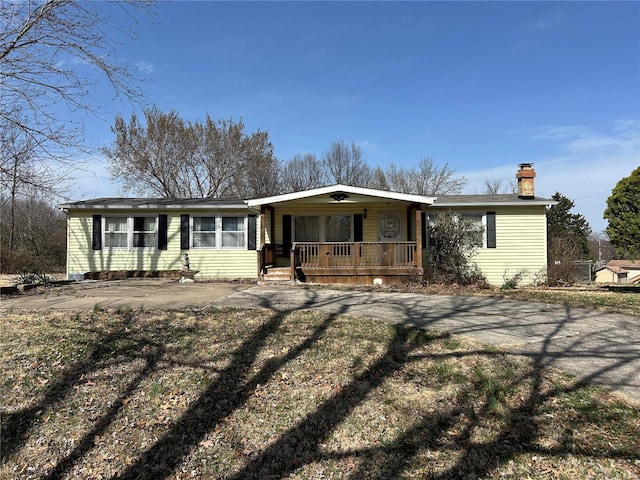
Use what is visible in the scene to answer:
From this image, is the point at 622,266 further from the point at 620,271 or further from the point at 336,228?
the point at 336,228

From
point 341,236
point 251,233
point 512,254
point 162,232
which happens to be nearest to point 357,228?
point 341,236

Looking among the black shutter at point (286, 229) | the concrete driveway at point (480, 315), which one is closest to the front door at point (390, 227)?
the black shutter at point (286, 229)

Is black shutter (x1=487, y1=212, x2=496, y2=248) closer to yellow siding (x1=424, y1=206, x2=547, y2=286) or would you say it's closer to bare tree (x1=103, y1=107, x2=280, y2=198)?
yellow siding (x1=424, y1=206, x2=547, y2=286)

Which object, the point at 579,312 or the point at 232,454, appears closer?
the point at 232,454

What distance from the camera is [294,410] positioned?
11.8 ft

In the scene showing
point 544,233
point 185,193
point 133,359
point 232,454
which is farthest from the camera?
point 185,193

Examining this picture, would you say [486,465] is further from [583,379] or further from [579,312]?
[579,312]

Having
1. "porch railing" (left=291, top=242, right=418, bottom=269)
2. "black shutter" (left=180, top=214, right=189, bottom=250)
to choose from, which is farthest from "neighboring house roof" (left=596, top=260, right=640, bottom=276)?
"black shutter" (left=180, top=214, right=189, bottom=250)

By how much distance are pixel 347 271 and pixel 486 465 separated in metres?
9.18

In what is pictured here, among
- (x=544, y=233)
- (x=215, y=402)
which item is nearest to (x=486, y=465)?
(x=215, y=402)

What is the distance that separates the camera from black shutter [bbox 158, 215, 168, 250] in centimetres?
1352

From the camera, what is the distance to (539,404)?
11.6 feet

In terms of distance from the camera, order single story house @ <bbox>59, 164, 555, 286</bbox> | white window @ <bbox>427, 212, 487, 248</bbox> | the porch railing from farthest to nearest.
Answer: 1. single story house @ <bbox>59, 164, 555, 286</bbox>
2. white window @ <bbox>427, 212, 487, 248</bbox>
3. the porch railing

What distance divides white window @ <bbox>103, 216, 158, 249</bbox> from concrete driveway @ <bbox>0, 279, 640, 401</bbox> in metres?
3.89
